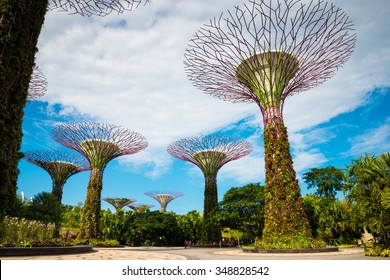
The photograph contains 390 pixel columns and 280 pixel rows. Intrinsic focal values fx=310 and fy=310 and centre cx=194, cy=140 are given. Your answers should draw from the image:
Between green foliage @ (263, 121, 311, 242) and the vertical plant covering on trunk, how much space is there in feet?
33.0

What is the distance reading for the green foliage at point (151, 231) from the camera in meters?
30.5

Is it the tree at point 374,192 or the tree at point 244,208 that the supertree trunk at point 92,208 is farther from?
the tree at point 374,192

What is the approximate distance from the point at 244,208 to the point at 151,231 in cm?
1063

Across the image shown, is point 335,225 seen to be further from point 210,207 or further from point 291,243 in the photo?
point 291,243

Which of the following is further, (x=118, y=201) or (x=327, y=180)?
(x=118, y=201)

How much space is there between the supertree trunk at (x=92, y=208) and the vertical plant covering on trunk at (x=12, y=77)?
15.2m

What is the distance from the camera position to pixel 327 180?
3903cm

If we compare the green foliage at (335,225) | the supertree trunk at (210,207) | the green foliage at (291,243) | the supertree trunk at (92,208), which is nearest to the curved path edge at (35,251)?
the green foliage at (291,243)

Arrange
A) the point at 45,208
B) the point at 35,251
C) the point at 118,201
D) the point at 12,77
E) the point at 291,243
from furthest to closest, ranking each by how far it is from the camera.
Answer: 1. the point at 118,201
2. the point at 45,208
3. the point at 291,243
4. the point at 12,77
5. the point at 35,251

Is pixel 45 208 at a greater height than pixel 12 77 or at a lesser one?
lesser

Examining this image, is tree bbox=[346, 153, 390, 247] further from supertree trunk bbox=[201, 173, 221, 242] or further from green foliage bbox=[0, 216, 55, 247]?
supertree trunk bbox=[201, 173, 221, 242]

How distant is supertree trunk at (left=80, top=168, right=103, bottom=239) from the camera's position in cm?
2489

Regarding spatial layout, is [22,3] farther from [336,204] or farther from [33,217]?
[336,204]

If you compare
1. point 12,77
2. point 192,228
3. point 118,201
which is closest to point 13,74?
point 12,77
